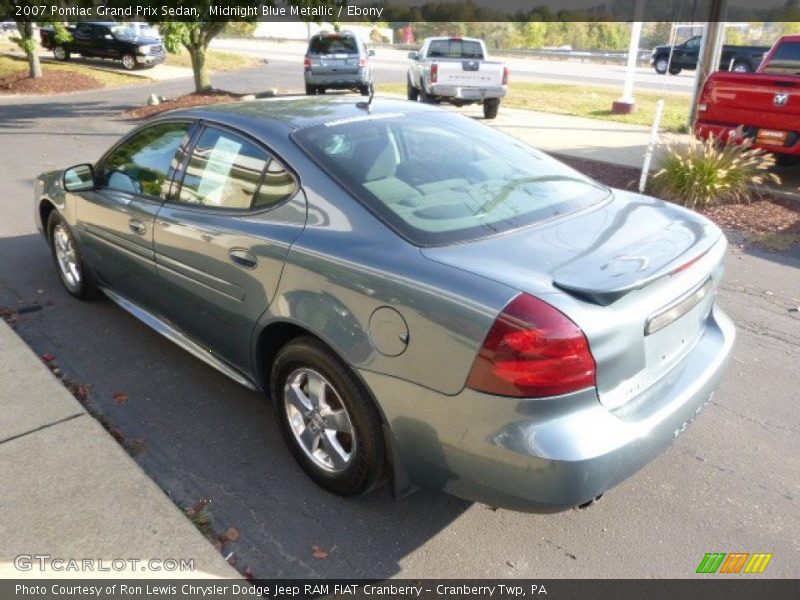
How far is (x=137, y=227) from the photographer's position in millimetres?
3648

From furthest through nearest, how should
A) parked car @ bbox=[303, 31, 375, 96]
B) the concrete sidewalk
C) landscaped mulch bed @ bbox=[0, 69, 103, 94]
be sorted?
landscaped mulch bed @ bbox=[0, 69, 103, 94] → parked car @ bbox=[303, 31, 375, 96] → the concrete sidewalk

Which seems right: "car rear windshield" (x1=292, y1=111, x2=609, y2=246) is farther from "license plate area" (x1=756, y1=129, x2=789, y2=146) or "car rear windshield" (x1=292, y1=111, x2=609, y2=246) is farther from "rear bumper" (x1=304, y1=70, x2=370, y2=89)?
"rear bumper" (x1=304, y1=70, x2=370, y2=89)

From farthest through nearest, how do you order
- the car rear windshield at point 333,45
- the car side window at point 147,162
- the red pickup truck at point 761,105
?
the car rear windshield at point 333,45
the red pickup truck at point 761,105
the car side window at point 147,162

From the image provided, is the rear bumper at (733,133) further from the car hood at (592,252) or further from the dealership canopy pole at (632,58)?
the dealership canopy pole at (632,58)

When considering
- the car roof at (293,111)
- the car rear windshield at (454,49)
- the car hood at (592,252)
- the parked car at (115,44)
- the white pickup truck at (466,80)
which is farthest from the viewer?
the parked car at (115,44)

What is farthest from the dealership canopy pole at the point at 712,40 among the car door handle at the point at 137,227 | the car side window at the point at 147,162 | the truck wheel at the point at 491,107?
the car door handle at the point at 137,227

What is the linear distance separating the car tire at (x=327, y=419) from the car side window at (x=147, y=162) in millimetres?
1411

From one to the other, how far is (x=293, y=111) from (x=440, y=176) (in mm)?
886

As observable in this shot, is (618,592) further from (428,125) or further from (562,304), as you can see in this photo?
(428,125)

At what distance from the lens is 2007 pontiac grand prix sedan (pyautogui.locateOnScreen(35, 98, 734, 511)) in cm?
212

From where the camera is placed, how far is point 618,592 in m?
2.35

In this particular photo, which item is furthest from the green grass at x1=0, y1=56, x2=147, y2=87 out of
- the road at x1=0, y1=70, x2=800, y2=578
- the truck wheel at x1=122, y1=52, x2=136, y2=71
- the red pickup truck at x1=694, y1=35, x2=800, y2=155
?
the road at x1=0, y1=70, x2=800, y2=578

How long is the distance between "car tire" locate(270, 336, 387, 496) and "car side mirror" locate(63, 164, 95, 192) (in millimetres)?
2233

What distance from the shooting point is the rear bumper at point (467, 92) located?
14008 millimetres
